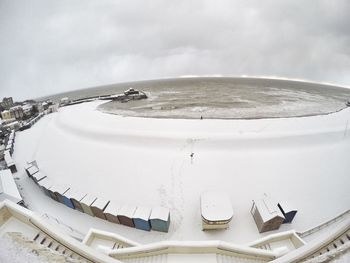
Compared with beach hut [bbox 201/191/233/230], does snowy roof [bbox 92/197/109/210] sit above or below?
above

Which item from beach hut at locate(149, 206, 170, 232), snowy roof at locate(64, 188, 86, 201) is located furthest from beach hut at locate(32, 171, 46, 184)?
beach hut at locate(149, 206, 170, 232)

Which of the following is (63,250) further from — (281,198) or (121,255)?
(281,198)

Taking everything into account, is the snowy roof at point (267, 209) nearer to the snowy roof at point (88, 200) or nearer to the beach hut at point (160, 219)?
the beach hut at point (160, 219)

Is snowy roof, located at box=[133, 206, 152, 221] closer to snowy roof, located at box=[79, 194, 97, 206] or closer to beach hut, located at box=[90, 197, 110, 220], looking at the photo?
beach hut, located at box=[90, 197, 110, 220]

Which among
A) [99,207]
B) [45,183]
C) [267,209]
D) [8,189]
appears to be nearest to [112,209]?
[99,207]

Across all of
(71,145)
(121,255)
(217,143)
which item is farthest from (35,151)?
(217,143)

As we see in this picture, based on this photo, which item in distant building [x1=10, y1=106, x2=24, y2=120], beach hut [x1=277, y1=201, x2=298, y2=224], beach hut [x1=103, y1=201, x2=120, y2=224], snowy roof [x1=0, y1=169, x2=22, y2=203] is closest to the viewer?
beach hut [x1=277, y1=201, x2=298, y2=224]
